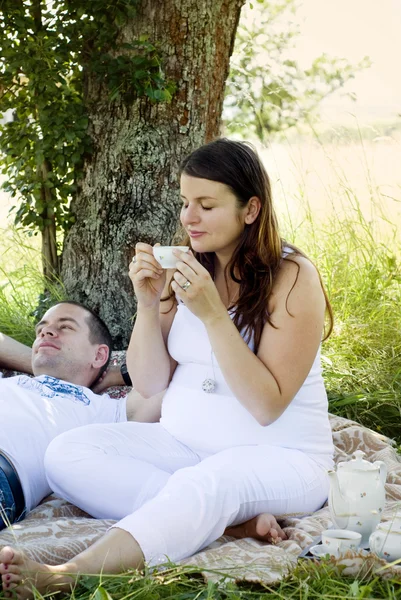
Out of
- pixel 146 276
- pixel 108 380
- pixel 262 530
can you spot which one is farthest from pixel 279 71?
pixel 262 530

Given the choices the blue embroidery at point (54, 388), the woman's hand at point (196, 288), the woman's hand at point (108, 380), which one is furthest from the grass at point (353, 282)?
the woman's hand at point (196, 288)

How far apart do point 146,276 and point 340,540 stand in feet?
3.89

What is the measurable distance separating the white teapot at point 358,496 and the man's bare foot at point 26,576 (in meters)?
0.82

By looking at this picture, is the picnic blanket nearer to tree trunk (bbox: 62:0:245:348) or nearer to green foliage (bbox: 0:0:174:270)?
tree trunk (bbox: 62:0:245:348)

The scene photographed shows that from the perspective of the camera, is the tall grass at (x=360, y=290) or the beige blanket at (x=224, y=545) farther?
the tall grass at (x=360, y=290)

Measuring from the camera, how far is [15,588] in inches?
82.4

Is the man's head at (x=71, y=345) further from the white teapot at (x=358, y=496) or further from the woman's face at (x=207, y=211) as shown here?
the white teapot at (x=358, y=496)

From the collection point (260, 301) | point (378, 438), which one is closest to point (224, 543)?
point (260, 301)

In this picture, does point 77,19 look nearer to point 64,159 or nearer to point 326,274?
point 64,159

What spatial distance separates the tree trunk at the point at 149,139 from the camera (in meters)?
4.67

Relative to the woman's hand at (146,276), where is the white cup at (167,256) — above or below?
above

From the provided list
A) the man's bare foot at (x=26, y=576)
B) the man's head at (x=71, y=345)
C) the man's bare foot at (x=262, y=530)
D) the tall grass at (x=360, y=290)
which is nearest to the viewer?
the man's bare foot at (x=26, y=576)

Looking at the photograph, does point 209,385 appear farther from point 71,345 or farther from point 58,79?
point 58,79

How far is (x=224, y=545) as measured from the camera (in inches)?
97.9
